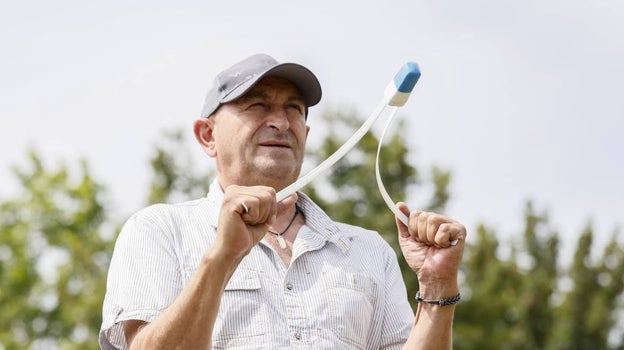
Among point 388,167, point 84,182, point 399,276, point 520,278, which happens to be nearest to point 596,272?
point 520,278

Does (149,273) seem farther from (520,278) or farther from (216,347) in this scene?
(520,278)

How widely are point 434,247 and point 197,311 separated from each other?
92 cm

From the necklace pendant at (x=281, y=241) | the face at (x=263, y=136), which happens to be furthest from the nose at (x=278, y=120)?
the necklace pendant at (x=281, y=241)

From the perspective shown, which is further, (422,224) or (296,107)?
(296,107)

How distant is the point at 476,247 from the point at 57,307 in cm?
1102

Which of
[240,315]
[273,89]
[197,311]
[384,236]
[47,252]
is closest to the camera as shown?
[197,311]

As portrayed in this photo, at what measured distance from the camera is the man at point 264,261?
10.8ft

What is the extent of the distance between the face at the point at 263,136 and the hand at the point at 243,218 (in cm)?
62

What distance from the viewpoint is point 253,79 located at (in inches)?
155

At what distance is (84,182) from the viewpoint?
2319 cm

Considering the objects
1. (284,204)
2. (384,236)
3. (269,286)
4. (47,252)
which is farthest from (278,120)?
(47,252)

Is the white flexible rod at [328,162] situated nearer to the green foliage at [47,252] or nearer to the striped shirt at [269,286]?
the striped shirt at [269,286]

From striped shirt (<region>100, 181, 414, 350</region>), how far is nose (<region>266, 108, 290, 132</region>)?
35 centimetres

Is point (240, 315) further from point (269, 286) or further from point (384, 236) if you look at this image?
point (384, 236)
